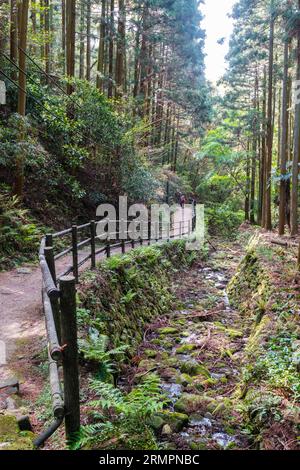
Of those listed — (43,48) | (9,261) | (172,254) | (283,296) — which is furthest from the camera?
(43,48)

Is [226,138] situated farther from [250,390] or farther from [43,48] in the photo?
[250,390]

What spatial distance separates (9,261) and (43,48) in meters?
13.8

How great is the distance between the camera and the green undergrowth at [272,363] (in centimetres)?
407

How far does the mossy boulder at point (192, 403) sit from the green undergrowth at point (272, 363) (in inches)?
18.2

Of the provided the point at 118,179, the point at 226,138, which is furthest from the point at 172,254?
the point at 226,138

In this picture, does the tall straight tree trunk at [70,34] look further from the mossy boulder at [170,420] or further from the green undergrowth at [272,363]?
the mossy boulder at [170,420]

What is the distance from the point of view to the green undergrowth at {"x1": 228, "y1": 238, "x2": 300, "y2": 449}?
4.07 metres

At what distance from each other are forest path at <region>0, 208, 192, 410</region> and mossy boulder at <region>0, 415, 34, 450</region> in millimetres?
411

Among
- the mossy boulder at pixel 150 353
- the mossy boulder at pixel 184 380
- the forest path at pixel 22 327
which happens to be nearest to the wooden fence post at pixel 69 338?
the forest path at pixel 22 327

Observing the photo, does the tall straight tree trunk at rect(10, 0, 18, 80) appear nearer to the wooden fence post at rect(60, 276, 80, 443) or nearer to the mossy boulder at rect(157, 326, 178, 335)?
the mossy boulder at rect(157, 326, 178, 335)

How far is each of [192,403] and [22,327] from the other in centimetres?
270

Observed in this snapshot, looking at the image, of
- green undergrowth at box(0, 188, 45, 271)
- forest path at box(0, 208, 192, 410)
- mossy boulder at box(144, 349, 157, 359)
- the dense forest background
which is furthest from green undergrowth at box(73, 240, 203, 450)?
the dense forest background
